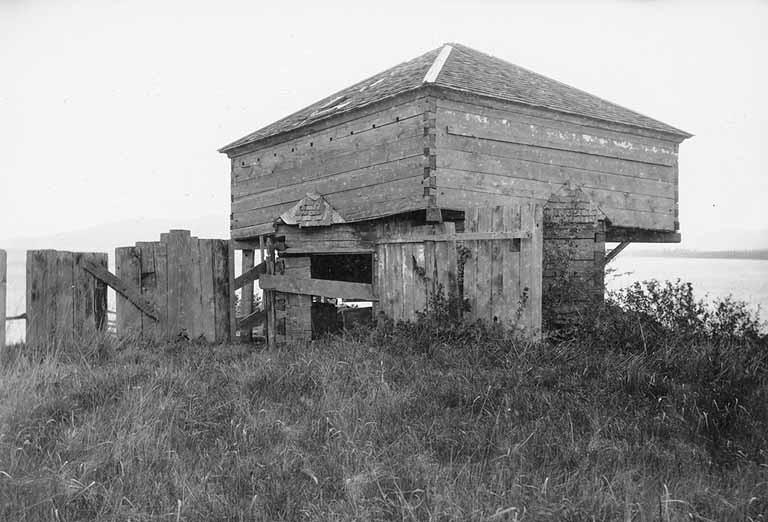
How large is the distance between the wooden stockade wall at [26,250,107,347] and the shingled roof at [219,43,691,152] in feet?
17.4

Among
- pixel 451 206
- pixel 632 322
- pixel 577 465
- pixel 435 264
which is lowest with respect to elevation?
pixel 577 465

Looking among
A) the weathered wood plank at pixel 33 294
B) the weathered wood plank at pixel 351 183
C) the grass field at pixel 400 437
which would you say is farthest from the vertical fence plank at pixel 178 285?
the weathered wood plank at pixel 351 183

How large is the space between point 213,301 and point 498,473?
21.9ft

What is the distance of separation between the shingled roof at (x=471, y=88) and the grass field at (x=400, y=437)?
18.6ft

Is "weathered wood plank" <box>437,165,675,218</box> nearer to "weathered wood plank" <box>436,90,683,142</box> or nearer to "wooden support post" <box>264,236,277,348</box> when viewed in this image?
"weathered wood plank" <box>436,90,683,142</box>

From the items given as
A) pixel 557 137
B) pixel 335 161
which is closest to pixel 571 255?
pixel 557 137

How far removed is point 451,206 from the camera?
1021cm

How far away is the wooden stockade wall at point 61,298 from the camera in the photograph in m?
8.08

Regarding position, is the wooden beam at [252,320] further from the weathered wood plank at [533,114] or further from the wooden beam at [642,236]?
the wooden beam at [642,236]

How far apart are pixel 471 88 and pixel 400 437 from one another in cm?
757

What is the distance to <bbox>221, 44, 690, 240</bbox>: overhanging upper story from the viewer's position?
33.9 feet

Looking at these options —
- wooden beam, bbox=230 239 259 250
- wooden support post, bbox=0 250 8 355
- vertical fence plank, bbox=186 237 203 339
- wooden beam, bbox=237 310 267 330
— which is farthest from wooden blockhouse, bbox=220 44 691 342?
wooden support post, bbox=0 250 8 355

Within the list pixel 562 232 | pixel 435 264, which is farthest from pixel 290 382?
pixel 562 232

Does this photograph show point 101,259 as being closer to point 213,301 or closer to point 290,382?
point 213,301
